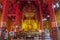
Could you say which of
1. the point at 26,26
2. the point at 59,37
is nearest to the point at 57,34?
the point at 59,37

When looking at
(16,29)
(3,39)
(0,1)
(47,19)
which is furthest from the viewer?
(47,19)

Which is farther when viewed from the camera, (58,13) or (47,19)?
(47,19)

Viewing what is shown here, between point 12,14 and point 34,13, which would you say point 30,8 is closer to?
point 34,13

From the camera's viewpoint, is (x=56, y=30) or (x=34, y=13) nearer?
(x=56, y=30)

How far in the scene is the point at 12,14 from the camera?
2883 cm

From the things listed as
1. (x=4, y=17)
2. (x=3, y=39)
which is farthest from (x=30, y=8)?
(x=3, y=39)

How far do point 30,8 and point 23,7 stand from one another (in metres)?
1.70

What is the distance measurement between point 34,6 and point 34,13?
199cm

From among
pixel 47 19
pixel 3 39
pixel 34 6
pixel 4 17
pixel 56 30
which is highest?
pixel 34 6

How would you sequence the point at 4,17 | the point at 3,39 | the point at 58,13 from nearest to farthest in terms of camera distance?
the point at 3,39 → the point at 4,17 → the point at 58,13

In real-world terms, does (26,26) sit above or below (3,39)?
above

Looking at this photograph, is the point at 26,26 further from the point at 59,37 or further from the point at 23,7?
the point at 59,37

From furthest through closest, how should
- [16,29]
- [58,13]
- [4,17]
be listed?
1. [58,13]
2. [16,29]
3. [4,17]

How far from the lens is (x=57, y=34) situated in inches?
598
